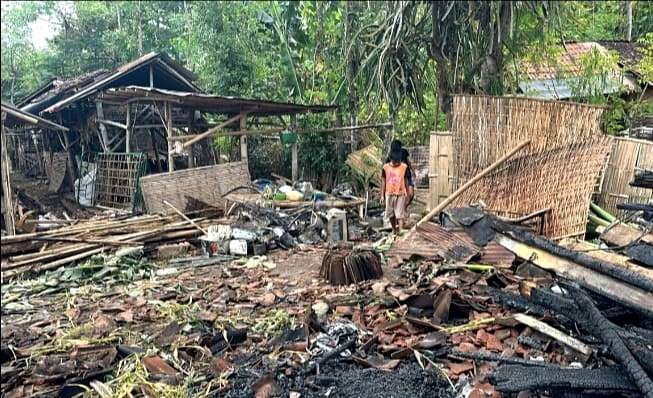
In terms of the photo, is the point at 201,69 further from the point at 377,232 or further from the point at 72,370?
the point at 72,370

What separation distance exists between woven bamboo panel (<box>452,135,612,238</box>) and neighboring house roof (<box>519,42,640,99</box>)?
341cm

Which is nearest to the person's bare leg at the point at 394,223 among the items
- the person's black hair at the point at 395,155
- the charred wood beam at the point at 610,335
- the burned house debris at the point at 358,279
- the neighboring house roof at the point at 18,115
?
the burned house debris at the point at 358,279

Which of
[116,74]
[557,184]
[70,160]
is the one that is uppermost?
[116,74]

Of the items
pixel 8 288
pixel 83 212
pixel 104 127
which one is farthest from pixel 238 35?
pixel 8 288

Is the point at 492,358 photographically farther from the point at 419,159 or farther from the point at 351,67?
the point at 419,159

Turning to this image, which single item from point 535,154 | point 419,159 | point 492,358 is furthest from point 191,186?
point 492,358

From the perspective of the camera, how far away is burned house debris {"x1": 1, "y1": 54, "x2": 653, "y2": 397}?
3342mm

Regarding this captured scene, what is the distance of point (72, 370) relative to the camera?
11.9 feet

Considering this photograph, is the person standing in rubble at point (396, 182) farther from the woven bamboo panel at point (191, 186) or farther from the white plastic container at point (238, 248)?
the woven bamboo panel at point (191, 186)

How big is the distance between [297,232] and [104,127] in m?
7.15

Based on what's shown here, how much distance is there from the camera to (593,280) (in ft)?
10.8

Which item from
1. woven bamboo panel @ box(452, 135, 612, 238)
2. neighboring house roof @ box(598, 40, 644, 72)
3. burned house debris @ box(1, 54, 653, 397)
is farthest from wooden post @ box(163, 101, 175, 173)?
neighboring house roof @ box(598, 40, 644, 72)

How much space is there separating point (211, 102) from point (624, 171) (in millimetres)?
7669

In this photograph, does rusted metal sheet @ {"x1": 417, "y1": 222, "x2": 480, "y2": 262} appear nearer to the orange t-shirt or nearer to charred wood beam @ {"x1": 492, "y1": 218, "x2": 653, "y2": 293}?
charred wood beam @ {"x1": 492, "y1": 218, "x2": 653, "y2": 293}
